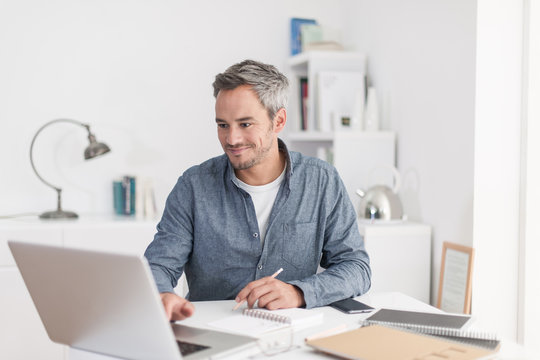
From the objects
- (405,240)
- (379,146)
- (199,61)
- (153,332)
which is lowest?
(405,240)

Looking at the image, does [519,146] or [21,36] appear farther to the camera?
[21,36]

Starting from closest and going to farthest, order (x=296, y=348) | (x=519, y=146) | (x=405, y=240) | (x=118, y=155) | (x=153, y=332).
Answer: (x=153, y=332), (x=296, y=348), (x=519, y=146), (x=405, y=240), (x=118, y=155)

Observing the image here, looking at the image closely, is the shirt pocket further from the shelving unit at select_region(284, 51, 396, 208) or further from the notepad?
the shelving unit at select_region(284, 51, 396, 208)

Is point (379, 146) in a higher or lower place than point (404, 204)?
higher

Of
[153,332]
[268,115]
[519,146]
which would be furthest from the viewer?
[519,146]

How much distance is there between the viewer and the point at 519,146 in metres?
2.64

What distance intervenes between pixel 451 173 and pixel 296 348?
1.74m

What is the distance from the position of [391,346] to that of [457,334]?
168 mm

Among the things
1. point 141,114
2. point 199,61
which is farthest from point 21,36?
point 199,61

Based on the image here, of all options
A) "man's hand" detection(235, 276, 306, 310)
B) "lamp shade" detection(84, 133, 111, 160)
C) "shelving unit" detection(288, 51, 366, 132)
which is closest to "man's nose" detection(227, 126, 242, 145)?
"man's hand" detection(235, 276, 306, 310)

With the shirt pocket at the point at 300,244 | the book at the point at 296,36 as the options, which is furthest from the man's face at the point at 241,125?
the book at the point at 296,36

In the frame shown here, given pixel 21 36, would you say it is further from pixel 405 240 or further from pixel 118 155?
pixel 405 240

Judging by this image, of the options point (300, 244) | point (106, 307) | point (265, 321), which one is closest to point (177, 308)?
point (265, 321)

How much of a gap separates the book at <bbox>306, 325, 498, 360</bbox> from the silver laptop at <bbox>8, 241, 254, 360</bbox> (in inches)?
6.5
